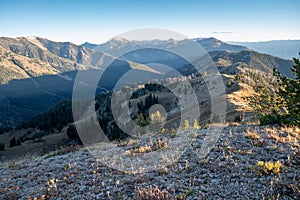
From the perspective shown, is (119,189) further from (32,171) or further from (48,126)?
(48,126)

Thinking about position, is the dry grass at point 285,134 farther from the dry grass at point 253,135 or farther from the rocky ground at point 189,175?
the dry grass at point 253,135

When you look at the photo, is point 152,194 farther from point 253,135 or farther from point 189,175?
point 253,135

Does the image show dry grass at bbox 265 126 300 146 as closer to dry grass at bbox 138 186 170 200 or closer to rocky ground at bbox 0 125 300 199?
rocky ground at bbox 0 125 300 199

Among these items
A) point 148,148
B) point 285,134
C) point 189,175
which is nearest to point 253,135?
point 285,134

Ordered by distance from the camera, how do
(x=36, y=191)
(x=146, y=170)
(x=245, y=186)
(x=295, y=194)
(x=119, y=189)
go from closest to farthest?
(x=295, y=194) < (x=245, y=186) < (x=119, y=189) < (x=36, y=191) < (x=146, y=170)

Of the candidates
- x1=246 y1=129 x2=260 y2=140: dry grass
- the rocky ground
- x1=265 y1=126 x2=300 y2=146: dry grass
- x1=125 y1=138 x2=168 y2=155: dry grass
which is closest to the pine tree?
x1=265 y1=126 x2=300 y2=146: dry grass

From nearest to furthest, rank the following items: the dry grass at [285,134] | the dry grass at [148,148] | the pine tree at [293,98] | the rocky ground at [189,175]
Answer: the rocky ground at [189,175]
the dry grass at [285,134]
the dry grass at [148,148]
the pine tree at [293,98]

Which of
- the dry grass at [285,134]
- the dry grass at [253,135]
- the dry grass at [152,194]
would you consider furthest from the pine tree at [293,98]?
the dry grass at [152,194]

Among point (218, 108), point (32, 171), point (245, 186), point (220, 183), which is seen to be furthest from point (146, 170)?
point (218, 108)
